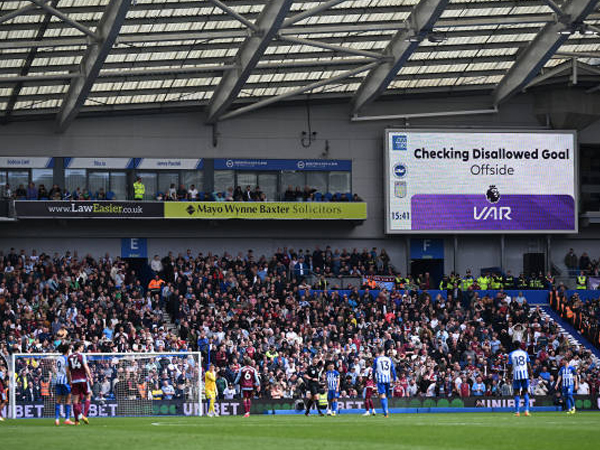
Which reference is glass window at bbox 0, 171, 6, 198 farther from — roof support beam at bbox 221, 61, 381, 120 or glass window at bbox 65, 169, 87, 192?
roof support beam at bbox 221, 61, 381, 120

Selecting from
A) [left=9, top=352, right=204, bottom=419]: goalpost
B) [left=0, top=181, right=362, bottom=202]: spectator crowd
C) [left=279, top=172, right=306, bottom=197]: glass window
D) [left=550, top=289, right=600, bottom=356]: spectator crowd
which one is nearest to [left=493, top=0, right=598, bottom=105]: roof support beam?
[left=0, top=181, right=362, bottom=202]: spectator crowd

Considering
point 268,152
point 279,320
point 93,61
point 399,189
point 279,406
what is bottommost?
point 279,406

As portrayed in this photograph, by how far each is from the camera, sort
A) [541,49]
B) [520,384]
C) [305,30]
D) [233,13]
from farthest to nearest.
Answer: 1. [541,49]
2. [305,30]
3. [233,13]
4. [520,384]

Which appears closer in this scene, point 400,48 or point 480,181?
point 400,48

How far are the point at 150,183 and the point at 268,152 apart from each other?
18.1ft

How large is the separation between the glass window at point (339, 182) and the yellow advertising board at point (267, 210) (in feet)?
5.52

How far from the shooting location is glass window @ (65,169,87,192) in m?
44.6

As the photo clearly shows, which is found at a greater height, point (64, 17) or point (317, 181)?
point (64, 17)

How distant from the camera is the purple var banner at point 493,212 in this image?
152ft

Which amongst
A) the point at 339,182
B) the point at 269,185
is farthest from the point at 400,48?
the point at 269,185

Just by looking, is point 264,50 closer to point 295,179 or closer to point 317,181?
point 295,179

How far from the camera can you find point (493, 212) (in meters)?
46.8

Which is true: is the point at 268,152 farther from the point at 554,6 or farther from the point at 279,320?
the point at 554,6

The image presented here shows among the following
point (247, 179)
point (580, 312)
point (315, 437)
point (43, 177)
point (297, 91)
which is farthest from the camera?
point (247, 179)
